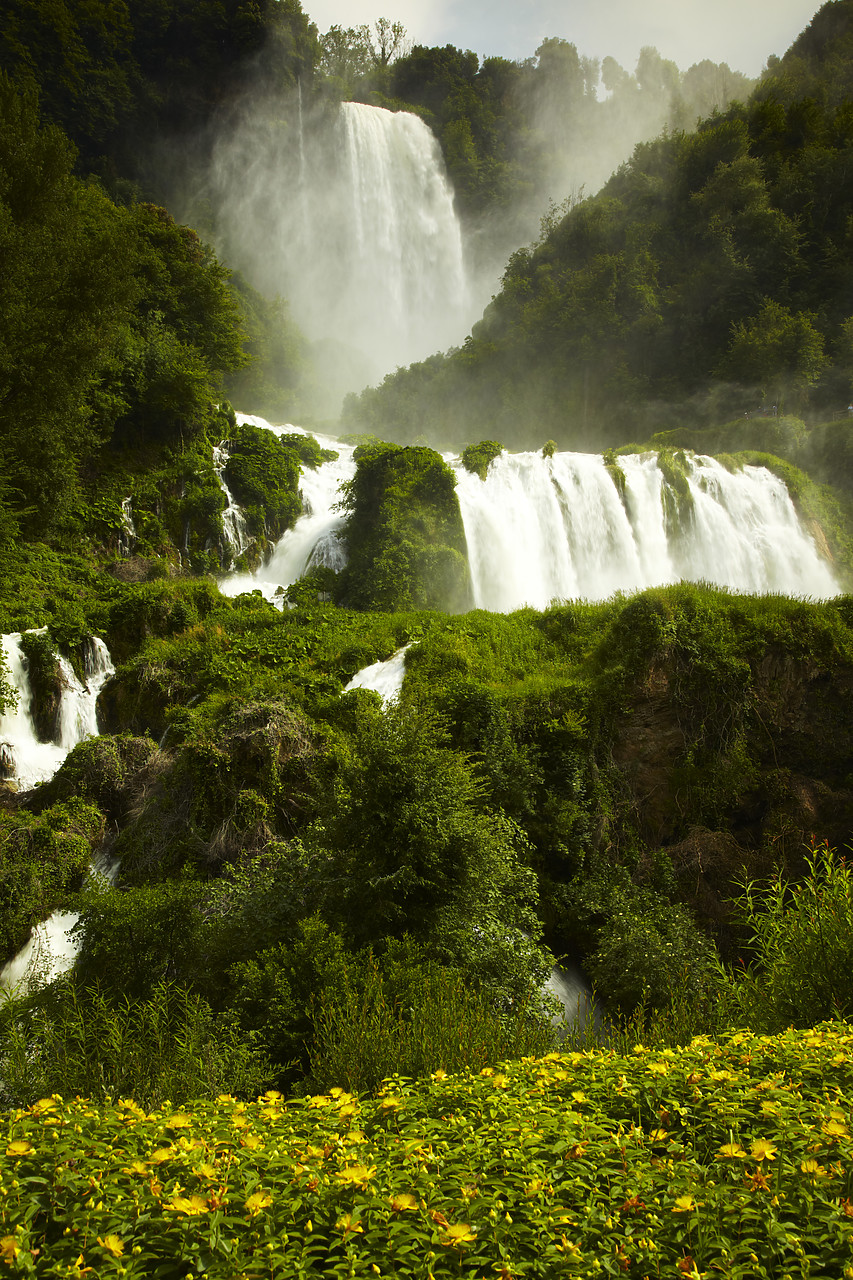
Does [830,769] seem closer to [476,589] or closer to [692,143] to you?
[476,589]

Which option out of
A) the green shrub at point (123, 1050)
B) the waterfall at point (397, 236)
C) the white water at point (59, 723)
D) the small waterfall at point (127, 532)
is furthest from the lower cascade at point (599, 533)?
the waterfall at point (397, 236)

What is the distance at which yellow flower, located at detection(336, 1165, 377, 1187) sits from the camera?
177 cm

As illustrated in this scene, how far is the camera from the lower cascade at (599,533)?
20078mm

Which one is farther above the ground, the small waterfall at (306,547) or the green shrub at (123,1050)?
the small waterfall at (306,547)

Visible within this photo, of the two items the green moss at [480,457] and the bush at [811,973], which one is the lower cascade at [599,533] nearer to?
the green moss at [480,457]

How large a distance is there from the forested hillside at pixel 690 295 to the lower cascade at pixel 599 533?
536 inches

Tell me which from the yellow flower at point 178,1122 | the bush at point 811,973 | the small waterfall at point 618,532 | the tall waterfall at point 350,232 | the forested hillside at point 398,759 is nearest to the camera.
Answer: the yellow flower at point 178,1122

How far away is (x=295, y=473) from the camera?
22656 millimetres

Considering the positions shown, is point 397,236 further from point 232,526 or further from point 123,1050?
point 123,1050

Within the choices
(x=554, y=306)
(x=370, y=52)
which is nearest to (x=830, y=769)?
(x=554, y=306)

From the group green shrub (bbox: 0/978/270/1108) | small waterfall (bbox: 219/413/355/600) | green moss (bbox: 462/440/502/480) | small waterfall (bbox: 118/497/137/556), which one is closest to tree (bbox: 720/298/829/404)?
green moss (bbox: 462/440/502/480)

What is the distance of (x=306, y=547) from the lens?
69.9 ft

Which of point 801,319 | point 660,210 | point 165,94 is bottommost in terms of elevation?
point 801,319

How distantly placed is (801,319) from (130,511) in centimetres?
3249
